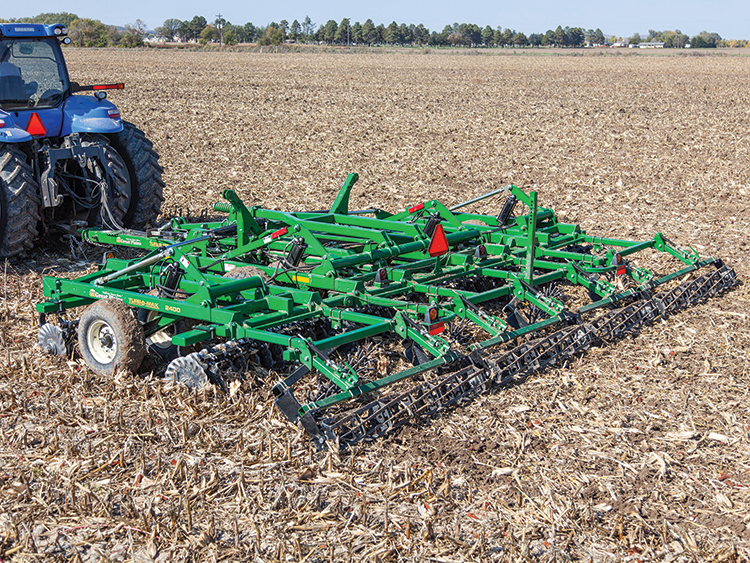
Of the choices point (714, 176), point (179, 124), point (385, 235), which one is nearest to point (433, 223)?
point (385, 235)

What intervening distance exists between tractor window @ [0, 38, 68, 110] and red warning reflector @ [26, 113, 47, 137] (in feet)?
0.78

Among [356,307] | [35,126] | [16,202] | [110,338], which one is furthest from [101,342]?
[35,126]

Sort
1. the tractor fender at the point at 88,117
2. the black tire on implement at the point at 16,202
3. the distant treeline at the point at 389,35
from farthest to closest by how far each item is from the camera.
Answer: the distant treeline at the point at 389,35 → the tractor fender at the point at 88,117 → the black tire on implement at the point at 16,202

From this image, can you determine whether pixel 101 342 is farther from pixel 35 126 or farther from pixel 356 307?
pixel 35 126

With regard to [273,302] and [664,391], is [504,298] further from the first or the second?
[273,302]

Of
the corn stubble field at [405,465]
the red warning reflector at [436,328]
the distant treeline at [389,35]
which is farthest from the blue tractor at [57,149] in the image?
the distant treeline at [389,35]

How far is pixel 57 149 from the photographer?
814cm

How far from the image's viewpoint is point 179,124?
18594mm

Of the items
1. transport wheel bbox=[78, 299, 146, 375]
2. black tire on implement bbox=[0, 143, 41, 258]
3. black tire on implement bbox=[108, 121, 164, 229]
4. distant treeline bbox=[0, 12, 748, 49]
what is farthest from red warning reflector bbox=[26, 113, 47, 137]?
distant treeline bbox=[0, 12, 748, 49]

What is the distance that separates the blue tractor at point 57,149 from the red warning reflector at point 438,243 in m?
3.77

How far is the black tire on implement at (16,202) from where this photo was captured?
24.7 ft

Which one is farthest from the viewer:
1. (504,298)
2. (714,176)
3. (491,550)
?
(714,176)

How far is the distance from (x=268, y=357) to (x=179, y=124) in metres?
14.2

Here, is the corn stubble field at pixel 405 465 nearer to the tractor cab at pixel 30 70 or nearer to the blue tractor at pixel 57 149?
the blue tractor at pixel 57 149
